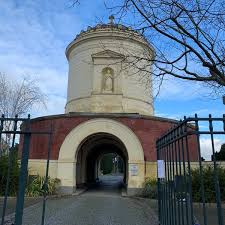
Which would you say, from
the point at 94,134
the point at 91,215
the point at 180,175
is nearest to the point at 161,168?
the point at 180,175

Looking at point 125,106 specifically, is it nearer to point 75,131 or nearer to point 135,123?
point 135,123

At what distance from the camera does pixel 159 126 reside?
19.9m

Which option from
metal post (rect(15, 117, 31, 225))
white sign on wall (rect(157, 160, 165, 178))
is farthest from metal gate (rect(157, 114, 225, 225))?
metal post (rect(15, 117, 31, 225))

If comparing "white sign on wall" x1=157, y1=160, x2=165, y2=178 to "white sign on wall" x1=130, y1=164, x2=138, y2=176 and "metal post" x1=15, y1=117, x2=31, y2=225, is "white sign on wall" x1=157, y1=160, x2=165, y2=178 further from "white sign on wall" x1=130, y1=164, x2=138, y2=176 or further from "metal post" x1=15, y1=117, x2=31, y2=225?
"white sign on wall" x1=130, y1=164, x2=138, y2=176

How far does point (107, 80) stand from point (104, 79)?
0.80 ft

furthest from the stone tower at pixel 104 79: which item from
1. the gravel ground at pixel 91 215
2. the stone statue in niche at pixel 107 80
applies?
the gravel ground at pixel 91 215

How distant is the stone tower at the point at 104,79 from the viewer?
890 inches

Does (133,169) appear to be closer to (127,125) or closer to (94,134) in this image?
(127,125)

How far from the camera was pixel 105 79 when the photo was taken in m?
23.3

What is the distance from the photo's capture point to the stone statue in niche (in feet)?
75.6

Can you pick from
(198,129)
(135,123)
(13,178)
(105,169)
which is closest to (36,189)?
(13,178)

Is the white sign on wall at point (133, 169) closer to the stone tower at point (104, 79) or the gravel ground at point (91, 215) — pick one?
the gravel ground at point (91, 215)

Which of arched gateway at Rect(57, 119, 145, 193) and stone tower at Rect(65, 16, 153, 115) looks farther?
stone tower at Rect(65, 16, 153, 115)

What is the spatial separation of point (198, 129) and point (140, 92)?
19522mm
